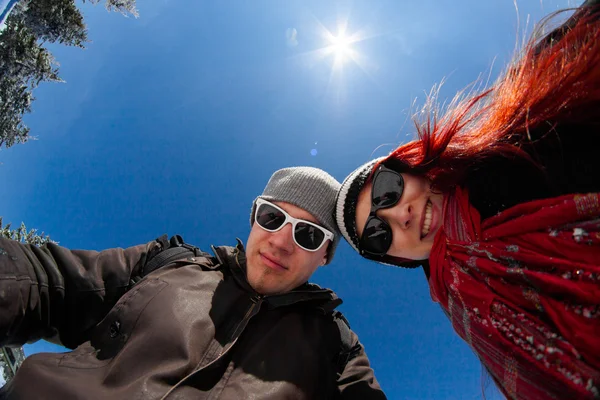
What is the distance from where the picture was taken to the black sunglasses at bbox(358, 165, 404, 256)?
170 centimetres

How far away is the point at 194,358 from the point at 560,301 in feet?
6.20

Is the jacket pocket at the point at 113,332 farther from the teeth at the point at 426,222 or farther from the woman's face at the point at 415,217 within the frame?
the teeth at the point at 426,222

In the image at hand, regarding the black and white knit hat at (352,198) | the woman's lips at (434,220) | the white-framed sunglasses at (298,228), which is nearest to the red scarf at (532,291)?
the woman's lips at (434,220)

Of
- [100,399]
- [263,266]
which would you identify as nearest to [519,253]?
[263,266]

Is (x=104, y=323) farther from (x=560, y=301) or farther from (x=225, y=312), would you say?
(x=560, y=301)

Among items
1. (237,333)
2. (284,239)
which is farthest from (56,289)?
(284,239)

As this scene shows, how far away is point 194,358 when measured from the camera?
172cm

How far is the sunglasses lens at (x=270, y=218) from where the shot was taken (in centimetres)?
247

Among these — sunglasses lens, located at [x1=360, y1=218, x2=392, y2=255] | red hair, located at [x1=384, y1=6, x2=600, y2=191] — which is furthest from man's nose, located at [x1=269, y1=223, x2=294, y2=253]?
red hair, located at [x1=384, y1=6, x2=600, y2=191]

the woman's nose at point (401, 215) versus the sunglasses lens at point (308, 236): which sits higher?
the woman's nose at point (401, 215)

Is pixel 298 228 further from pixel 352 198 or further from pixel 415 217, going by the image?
pixel 415 217

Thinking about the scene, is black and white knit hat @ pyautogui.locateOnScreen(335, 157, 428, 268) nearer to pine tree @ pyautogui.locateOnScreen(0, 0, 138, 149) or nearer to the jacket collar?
the jacket collar

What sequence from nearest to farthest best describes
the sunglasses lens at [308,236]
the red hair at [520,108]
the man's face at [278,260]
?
the red hair at [520,108], the man's face at [278,260], the sunglasses lens at [308,236]

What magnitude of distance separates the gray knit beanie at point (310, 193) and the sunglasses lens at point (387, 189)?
2.75 feet
